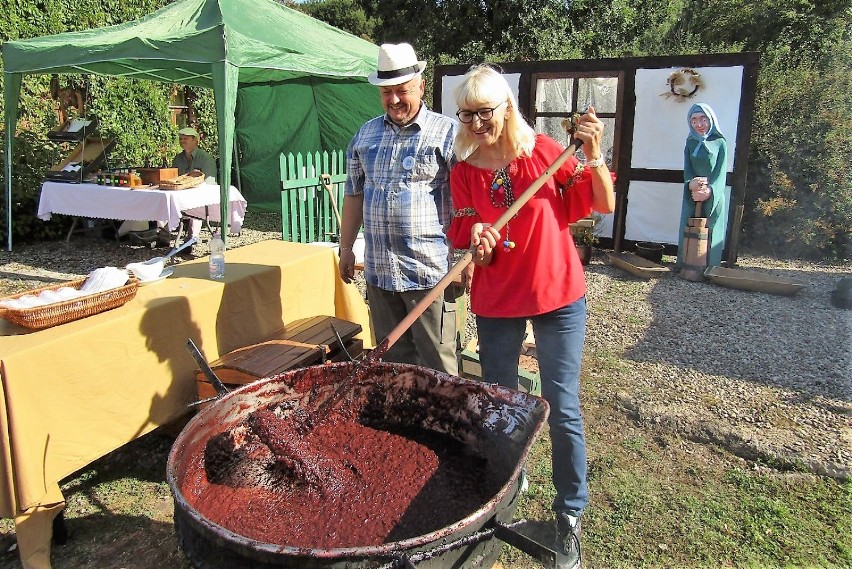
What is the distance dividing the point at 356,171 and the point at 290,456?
1497 millimetres

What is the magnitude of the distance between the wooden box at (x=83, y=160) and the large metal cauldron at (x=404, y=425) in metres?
6.80

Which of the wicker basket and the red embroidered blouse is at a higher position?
the red embroidered blouse

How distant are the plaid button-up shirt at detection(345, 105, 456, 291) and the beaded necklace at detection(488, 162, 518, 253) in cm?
56

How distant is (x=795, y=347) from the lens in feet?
16.0

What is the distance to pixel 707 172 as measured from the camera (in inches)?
270

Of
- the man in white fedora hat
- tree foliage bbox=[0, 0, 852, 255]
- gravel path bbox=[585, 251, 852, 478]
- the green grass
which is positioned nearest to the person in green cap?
tree foliage bbox=[0, 0, 852, 255]

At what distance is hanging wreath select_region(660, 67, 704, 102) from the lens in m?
7.34

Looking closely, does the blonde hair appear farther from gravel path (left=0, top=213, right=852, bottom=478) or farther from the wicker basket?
gravel path (left=0, top=213, right=852, bottom=478)

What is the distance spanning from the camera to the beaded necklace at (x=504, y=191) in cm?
216

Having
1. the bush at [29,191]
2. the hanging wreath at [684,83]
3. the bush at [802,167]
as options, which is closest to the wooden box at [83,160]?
the bush at [29,191]

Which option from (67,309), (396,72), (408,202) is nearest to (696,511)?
(408,202)

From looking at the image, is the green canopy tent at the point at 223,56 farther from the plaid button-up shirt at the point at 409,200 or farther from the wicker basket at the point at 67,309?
the plaid button-up shirt at the point at 409,200

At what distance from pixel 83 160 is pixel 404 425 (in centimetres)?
716

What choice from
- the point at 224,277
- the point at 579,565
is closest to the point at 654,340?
the point at 579,565
